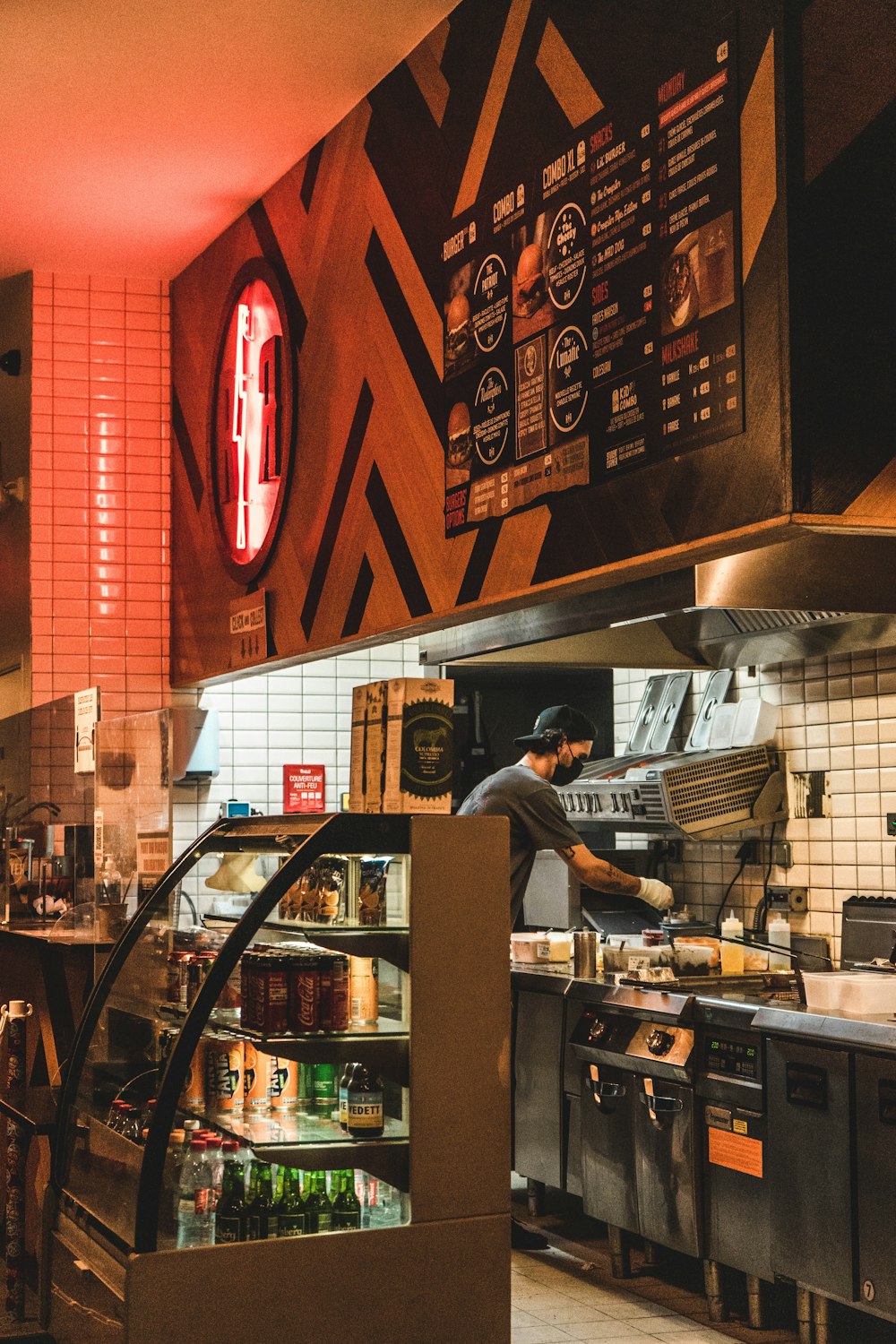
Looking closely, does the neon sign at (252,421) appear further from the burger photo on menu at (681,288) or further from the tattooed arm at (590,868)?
the burger photo on menu at (681,288)

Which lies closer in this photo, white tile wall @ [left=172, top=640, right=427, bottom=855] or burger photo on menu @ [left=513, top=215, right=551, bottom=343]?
burger photo on menu @ [left=513, top=215, right=551, bottom=343]

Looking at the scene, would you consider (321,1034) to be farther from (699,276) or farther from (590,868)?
(590,868)

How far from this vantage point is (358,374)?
15.9 ft

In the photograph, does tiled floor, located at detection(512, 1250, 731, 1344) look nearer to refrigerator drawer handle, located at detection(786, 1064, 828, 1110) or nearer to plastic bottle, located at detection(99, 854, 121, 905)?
refrigerator drawer handle, located at detection(786, 1064, 828, 1110)

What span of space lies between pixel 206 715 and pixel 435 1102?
3976 mm

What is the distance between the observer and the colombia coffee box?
3213 mm

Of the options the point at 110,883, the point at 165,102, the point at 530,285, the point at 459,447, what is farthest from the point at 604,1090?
the point at 165,102

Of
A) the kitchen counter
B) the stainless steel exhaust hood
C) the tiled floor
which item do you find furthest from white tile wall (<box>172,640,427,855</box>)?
the tiled floor

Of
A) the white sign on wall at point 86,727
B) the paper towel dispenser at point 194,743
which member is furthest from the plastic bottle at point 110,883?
the paper towel dispenser at point 194,743

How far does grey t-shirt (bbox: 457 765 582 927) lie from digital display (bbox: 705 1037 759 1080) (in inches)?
40.5

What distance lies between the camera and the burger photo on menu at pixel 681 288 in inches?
121

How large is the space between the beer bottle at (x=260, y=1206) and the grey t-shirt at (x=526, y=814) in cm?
215

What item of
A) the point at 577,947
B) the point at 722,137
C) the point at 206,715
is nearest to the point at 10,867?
the point at 206,715

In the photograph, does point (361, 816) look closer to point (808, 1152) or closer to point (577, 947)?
point (808, 1152)
